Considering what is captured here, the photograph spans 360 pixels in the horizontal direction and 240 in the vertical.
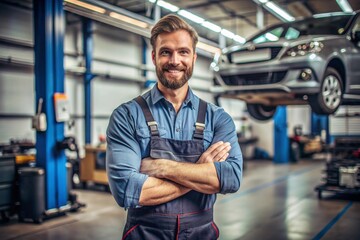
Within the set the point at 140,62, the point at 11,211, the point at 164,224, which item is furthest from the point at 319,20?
the point at 140,62

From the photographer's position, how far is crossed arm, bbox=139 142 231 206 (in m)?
1.74

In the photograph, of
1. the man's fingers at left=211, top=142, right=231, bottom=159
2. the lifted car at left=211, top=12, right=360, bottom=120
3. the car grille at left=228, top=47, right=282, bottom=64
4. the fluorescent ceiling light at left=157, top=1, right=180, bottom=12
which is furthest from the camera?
the fluorescent ceiling light at left=157, top=1, right=180, bottom=12

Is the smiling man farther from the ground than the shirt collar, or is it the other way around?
the shirt collar

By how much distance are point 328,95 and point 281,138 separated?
855 centimetres

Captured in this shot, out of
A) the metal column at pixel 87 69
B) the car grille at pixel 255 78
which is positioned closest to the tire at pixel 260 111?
the car grille at pixel 255 78

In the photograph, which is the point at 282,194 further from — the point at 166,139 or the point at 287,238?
the point at 166,139

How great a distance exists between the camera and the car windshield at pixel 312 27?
4.68 meters

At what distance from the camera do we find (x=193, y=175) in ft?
5.74

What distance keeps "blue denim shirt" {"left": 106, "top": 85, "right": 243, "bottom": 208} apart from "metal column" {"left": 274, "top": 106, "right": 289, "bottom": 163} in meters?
11.0

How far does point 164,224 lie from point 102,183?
6.18 metres

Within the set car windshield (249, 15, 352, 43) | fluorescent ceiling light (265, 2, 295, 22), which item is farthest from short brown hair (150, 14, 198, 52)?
fluorescent ceiling light (265, 2, 295, 22)

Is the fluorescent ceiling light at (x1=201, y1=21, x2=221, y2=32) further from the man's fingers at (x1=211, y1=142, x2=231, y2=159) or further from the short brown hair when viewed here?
the man's fingers at (x1=211, y1=142, x2=231, y2=159)

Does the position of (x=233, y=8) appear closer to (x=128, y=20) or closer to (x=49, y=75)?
(x=128, y=20)

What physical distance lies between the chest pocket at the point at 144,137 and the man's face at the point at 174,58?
239 millimetres
